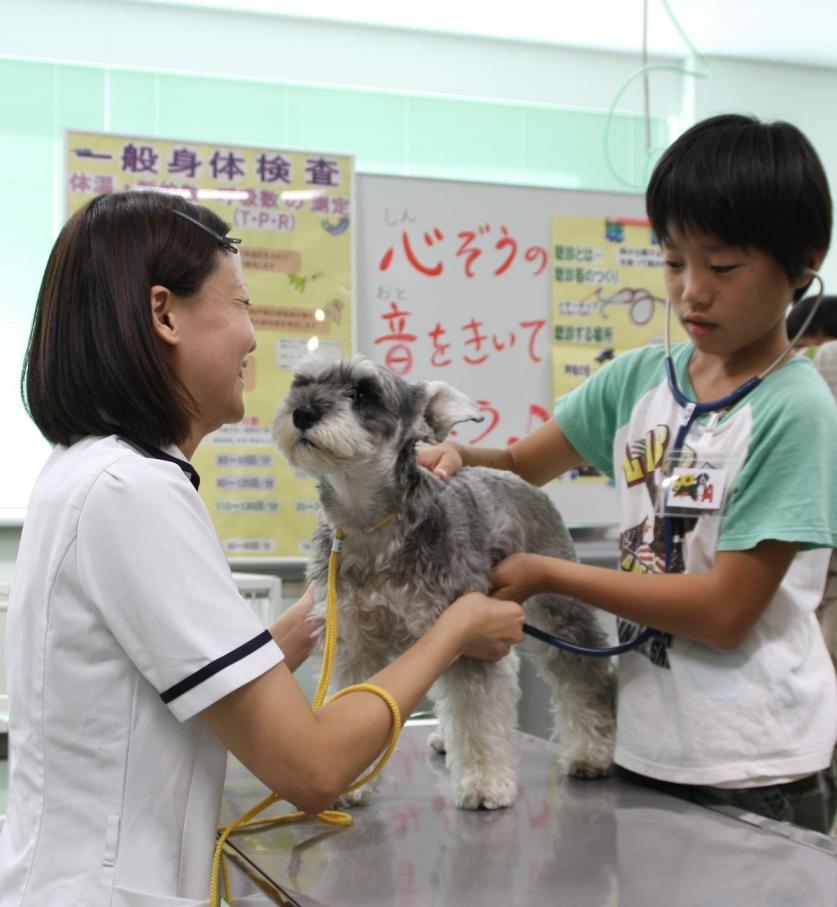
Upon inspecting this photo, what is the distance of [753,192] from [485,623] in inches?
26.8

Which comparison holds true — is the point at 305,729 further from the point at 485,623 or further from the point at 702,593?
the point at 702,593

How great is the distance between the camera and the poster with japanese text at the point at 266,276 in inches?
135

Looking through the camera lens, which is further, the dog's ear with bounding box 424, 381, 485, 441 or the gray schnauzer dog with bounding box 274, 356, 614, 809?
the dog's ear with bounding box 424, 381, 485, 441

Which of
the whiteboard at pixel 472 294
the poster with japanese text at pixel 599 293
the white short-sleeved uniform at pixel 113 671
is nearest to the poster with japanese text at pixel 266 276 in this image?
the whiteboard at pixel 472 294

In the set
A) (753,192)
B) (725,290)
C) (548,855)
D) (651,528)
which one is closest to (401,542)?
(651,528)

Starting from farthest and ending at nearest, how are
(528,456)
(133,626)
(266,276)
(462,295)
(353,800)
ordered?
1. (462,295)
2. (266,276)
3. (528,456)
4. (353,800)
5. (133,626)

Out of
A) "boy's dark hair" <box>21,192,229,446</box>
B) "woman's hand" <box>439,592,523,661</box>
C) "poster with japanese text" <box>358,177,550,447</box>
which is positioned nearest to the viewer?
"boy's dark hair" <box>21,192,229,446</box>

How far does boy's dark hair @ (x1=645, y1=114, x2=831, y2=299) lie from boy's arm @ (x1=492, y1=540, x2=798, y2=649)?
0.40 metres

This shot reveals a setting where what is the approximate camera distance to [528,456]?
6.00ft

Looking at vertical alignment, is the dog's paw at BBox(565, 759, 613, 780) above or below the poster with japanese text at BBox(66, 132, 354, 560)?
below

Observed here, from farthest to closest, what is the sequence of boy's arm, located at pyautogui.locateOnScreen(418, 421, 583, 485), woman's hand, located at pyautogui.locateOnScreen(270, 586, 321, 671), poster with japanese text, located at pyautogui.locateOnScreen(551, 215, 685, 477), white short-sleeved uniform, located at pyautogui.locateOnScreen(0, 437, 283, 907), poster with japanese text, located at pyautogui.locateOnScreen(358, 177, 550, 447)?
poster with japanese text, located at pyautogui.locateOnScreen(551, 215, 685, 477) < poster with japanese text, located at pyautogui.locateOnScreen(358, 177, 550, 447) < boy's arm, located at pyautogui.locateOnScreen(418, 421, 583, 485) < woman's hand, located at pyautogui.locateOnScreen(270, 586, 321, 671) < white short-sleeved uniform, located at pyautogui.locateOnScreen(0, 437, 283, 907)

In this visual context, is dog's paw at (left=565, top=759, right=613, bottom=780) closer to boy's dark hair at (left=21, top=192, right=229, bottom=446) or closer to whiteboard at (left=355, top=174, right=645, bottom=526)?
boy's dark hair at (left=21, top=192, right=229, bottom=446)

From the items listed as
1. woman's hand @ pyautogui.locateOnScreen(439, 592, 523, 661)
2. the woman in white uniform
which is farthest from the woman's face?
woman's hand @ pyautogui.locateOnScreen(439, 592, 523, 661)

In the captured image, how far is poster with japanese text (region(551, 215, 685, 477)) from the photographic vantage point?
12.2 feet
